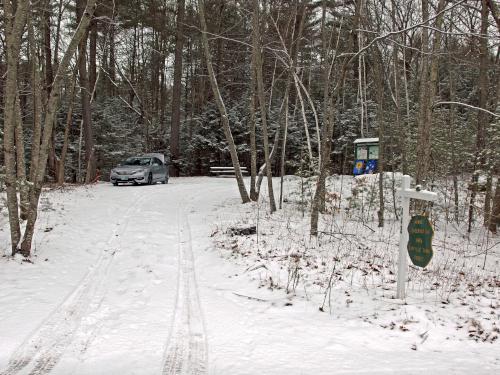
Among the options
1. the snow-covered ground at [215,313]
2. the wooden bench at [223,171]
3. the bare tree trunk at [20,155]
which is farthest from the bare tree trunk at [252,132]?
the wooden bench at [223,171]

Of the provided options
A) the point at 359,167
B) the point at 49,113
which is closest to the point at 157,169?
the point at 359,167

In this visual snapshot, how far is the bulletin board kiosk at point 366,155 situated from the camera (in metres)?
21.9

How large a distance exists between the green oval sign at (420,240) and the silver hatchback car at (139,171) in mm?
16481

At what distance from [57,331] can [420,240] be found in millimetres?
4563

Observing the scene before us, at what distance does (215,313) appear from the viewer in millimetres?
5402

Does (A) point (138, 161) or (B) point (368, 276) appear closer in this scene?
(B) point (368, 276)

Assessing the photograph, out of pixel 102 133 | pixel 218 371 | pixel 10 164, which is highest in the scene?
pixel 102 133

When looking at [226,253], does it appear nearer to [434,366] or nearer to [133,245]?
[133,245]

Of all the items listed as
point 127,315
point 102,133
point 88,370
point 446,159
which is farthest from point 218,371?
point 102,133

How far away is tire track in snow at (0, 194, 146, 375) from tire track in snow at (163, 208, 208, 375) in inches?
43.8

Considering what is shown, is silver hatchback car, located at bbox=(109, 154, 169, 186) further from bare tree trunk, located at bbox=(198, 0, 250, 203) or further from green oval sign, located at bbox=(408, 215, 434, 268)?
green oval sign, located at bbox=(408, 215, 434, 268)

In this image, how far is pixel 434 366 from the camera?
397 cm

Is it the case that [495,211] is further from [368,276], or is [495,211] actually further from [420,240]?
[420,240]

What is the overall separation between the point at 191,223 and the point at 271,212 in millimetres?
2834
